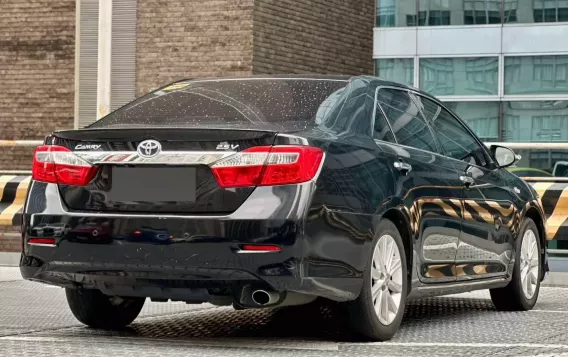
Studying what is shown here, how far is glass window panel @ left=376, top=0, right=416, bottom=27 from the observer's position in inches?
1066

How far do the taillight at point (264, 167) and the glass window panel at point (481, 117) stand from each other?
764 inches

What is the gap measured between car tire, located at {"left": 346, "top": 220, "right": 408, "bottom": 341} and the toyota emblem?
1.24 m

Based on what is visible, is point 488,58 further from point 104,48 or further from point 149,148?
point 149,148

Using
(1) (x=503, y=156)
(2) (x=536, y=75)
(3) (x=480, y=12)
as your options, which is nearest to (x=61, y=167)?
(1) (x=503, y=156)

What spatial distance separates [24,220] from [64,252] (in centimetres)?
40

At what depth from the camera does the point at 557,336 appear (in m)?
8.01

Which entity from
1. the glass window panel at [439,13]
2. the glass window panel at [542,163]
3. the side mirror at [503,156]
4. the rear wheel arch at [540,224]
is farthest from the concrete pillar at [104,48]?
the side mirror at [503,156]

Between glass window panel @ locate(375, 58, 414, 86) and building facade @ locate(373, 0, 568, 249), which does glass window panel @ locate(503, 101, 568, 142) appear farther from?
glass window panel @ locate(375, 58, 414, 86)

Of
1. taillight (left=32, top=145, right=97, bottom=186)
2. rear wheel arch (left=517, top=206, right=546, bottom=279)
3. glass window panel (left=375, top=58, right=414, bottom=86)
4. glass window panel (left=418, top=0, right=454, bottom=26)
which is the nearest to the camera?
taillight (left=32, top=145, right=97, bottom=186)

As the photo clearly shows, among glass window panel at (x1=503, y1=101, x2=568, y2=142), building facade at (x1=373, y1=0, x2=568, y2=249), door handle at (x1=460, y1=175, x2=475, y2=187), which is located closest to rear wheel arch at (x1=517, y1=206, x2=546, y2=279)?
door handle at (x1=460, y1=175, x2=475, y2=187)

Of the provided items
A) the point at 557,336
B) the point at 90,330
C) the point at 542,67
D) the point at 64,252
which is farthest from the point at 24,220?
the point at 542,67

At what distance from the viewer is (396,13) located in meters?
27.1

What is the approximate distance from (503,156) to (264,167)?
3269mm

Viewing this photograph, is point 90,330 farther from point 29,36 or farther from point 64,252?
point 29,36
